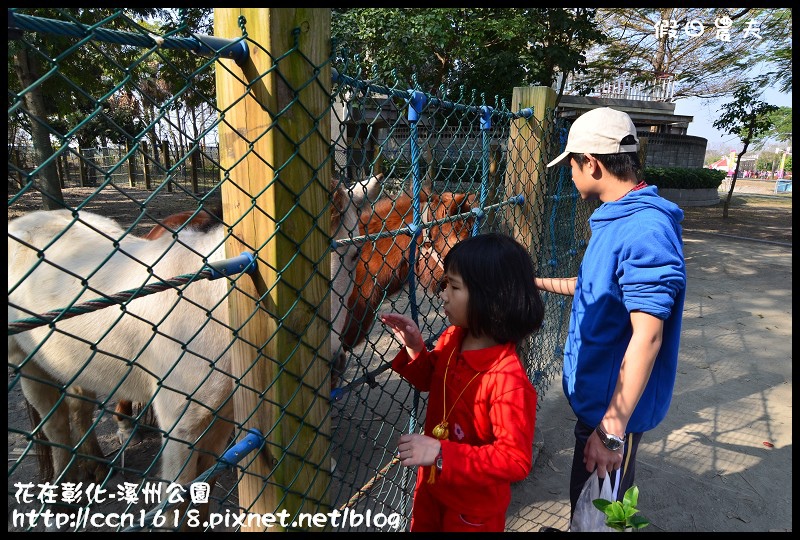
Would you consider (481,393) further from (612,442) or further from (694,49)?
(694,49)

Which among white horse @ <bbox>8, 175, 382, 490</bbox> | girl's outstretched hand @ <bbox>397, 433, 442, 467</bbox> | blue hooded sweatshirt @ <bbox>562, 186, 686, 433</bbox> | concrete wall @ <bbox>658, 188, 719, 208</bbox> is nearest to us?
girl's outstretched hand @ <bbox>397, 433, 442, 467</bbox>

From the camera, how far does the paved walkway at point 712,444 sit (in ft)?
9.89

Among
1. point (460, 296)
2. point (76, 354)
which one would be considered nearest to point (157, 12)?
point (76, 354)

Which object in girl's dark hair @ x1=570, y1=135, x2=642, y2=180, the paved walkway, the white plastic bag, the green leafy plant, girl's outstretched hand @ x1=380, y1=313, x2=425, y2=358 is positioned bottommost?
the paved walkway

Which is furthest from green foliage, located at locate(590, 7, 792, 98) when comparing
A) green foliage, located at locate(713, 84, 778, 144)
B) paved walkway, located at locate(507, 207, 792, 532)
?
paved walkway, located at locate(507, 207, 792, 532)

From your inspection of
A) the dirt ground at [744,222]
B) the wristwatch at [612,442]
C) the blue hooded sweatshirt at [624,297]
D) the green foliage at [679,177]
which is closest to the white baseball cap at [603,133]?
the blue hooded sweatshirt at [624,297]

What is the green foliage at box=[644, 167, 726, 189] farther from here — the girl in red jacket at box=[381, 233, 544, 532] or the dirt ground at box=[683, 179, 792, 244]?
the girl in red jacket at box=[381, 233, 544, 532]

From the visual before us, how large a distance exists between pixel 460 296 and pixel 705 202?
74.0 feet

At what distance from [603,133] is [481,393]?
1081mm

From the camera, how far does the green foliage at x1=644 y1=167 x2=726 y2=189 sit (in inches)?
715

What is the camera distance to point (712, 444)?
376cm

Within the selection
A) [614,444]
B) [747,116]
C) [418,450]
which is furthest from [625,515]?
[747,116]

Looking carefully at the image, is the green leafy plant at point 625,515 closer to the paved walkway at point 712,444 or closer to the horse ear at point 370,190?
the paved walkway at point 712,444

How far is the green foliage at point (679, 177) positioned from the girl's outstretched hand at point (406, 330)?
59.4 feet
